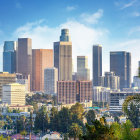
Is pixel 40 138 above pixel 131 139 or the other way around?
the other way around

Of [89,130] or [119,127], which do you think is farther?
[89,130]

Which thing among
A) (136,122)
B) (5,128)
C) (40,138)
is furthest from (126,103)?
(5,128)

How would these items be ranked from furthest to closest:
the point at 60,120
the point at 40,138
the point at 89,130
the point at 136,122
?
the point at 60,120
the point at 40,138
the point at 136,122
the point at 89,130

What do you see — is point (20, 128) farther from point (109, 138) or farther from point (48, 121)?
point (109, 138)

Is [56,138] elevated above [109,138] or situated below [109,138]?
below

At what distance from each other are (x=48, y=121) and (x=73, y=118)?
6509 mm

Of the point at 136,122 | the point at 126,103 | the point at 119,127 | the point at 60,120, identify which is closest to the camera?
the point at 126,103

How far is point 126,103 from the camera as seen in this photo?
17.3 metres

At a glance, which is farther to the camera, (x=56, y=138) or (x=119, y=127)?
(x=56, y=138)

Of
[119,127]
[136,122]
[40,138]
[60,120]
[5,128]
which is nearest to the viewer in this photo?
[119,127]

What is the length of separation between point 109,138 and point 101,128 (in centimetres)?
51

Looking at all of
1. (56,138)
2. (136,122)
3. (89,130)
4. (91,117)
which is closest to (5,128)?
(91,117)

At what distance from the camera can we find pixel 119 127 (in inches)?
759

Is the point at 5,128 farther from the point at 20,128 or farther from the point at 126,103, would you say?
the point at 126,103
